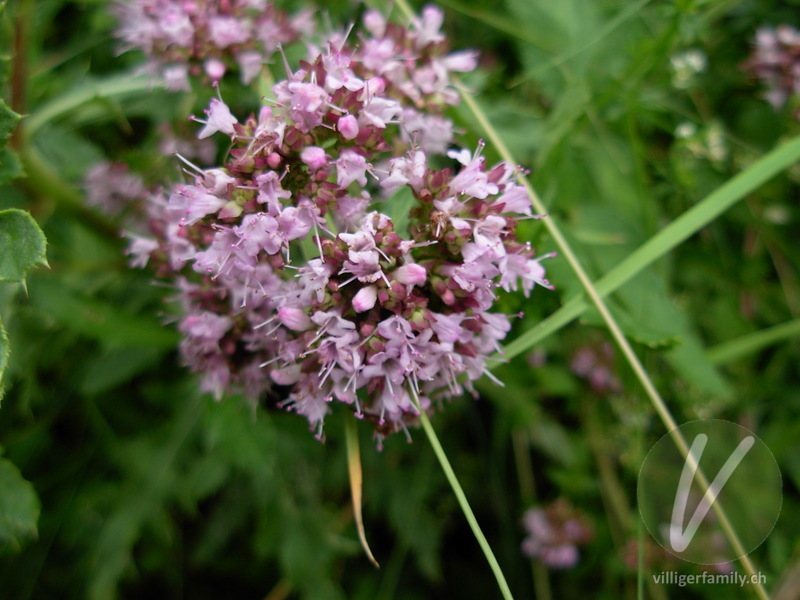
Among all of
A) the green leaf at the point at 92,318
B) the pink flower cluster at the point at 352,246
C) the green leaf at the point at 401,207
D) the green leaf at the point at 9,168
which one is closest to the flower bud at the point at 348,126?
the pink flower cluster at the point at 352,246

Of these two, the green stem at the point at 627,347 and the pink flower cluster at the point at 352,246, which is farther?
the green stem at the point at 627,347

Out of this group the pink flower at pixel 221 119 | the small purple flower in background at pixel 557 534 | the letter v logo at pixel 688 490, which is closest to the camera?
the pink flower at pixel 221 119

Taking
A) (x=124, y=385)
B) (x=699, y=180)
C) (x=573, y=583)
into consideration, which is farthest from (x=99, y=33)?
(x=573, y=583)

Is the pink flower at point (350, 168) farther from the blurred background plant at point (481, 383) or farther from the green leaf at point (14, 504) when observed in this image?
the green leaf at point (14, 504)

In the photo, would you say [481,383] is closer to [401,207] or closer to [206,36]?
[401,207]

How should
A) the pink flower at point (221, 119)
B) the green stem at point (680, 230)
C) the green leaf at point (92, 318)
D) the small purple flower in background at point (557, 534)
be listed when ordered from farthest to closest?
the small purple flower in background at point (557, 534) → the green leaf at point (92, 318) → the green stem at point (680, 230) → the pink flower at point (221, 119)

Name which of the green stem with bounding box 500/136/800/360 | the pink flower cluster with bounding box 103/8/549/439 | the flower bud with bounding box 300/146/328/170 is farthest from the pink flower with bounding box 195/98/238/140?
the green stem with bounding box 500/136/800/360

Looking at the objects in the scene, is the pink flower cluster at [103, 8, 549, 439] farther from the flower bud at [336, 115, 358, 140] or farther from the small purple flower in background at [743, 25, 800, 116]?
the small purple flower in background at [743, 25, 800, 116]
